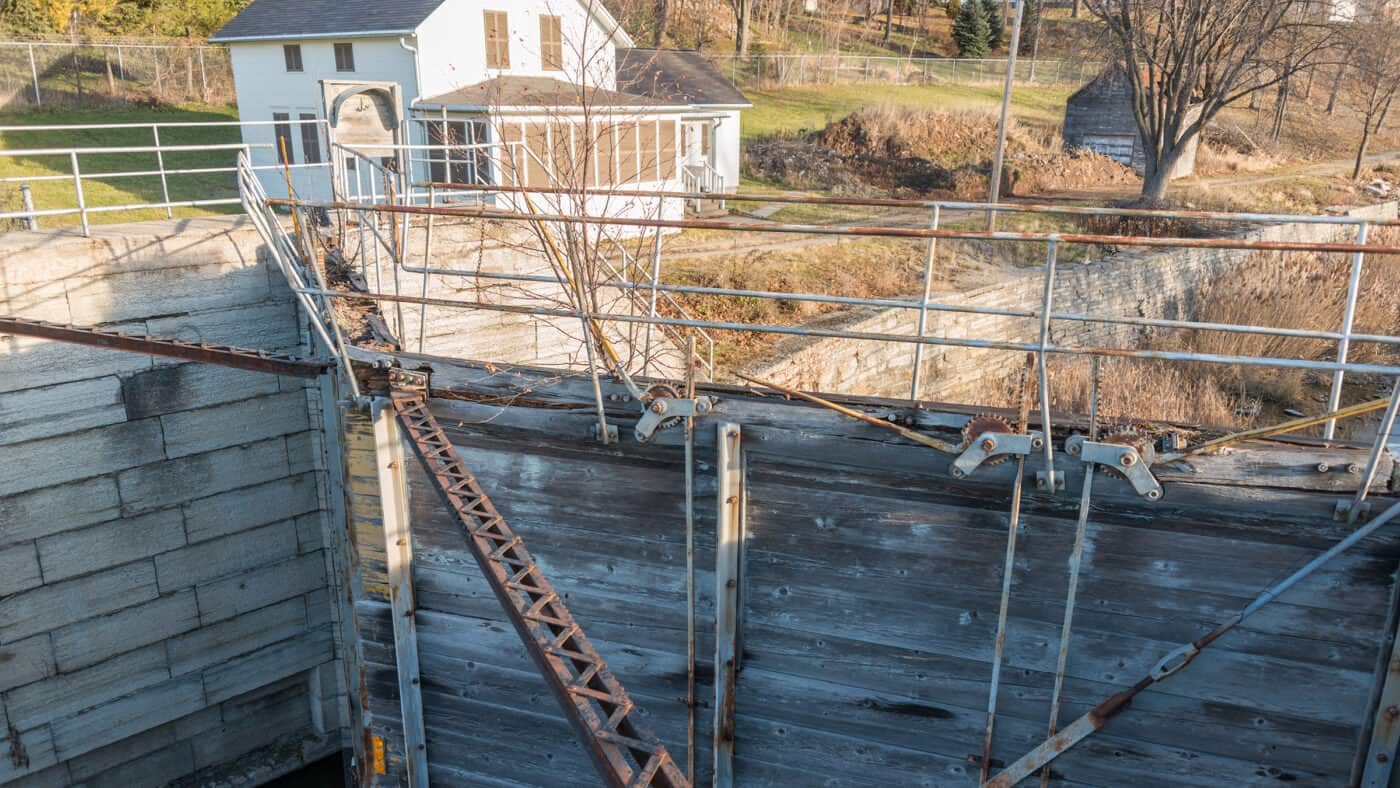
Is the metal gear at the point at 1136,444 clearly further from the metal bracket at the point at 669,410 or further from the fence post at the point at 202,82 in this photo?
the fence post at the point at 202,82

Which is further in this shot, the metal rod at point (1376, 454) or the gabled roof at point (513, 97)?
the gabled roof at point (513, 97)

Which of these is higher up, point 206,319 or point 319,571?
point 206,319

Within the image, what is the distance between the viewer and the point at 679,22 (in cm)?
4525

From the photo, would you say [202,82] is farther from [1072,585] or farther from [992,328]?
[1072,585]

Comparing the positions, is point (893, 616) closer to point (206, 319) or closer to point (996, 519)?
point (996, 519)

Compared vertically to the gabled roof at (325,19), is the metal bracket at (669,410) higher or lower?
lower

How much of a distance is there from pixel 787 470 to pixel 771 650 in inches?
42.2

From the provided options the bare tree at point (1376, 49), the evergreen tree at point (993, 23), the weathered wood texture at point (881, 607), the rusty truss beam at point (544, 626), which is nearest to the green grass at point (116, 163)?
the rusty truss beam at point (544, 626)

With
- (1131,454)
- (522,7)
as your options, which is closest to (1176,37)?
(522,7)

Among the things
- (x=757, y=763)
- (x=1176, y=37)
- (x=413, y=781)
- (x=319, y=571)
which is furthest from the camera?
(x=1176, y=37)

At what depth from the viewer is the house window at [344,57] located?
2083 centimetres

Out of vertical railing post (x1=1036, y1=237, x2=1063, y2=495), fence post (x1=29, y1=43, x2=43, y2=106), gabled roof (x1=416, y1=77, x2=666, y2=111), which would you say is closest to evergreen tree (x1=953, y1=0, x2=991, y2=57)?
gabled roof (x1=416, y1=77, x2=666, y2=111)

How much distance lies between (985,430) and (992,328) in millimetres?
11332

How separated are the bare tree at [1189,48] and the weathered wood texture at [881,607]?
22.6 meters
